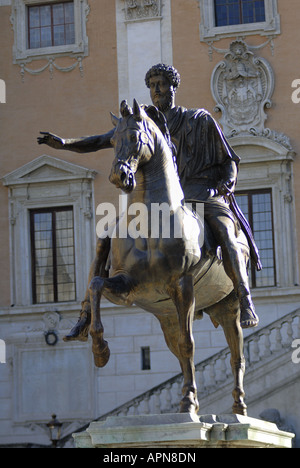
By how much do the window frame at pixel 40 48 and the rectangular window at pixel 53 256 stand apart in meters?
3.06

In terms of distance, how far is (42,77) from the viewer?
2383cm

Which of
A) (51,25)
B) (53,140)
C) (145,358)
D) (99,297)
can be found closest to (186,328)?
(99,297)

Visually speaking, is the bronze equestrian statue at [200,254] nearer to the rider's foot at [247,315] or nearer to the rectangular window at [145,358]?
the rider's foot at [247,315]

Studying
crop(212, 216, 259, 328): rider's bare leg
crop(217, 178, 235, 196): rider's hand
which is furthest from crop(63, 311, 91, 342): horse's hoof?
crop(217, 178, 235, 196): rider's hand

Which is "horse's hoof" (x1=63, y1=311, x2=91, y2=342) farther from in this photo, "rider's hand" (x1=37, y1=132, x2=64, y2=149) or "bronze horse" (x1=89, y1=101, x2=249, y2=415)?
"rider's hand" (x1=37, y1=132, x2=64, y2=149)

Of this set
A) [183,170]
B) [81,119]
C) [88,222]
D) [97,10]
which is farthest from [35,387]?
[183,170]

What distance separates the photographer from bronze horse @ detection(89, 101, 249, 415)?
8914 millimetres

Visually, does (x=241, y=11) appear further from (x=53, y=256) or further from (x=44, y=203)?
(x=53, y=256)

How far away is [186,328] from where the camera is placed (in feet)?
29.9

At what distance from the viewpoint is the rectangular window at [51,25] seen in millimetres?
23938

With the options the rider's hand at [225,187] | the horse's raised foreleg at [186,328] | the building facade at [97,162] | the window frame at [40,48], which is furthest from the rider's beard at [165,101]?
the window frame at [40,48]

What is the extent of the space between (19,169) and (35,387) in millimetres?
4222

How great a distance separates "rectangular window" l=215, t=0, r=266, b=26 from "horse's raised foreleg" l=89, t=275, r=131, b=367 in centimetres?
1477

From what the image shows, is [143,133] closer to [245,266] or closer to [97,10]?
[245,266]
